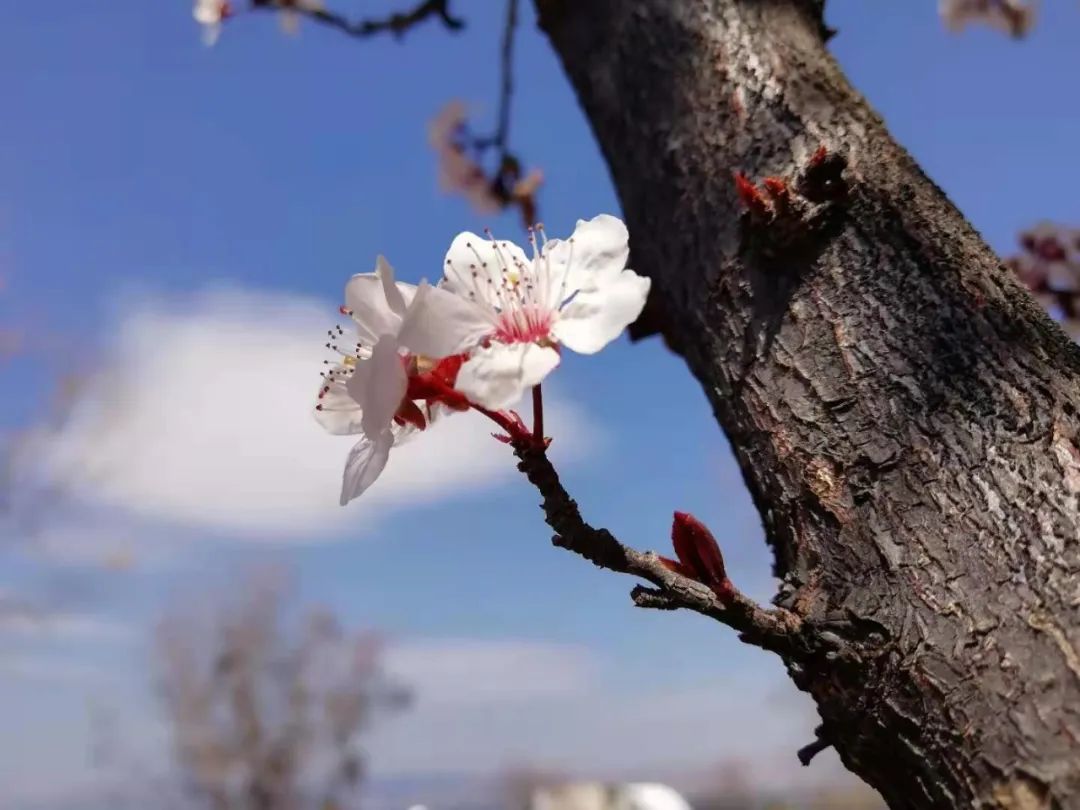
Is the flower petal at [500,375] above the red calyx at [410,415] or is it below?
below

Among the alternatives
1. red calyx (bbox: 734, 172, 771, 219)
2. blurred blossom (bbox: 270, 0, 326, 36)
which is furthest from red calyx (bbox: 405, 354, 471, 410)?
blurred blossom (bbox: 270, 0, 326, 36)

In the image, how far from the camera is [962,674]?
1.66 ft

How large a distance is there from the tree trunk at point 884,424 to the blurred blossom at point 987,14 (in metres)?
1.32

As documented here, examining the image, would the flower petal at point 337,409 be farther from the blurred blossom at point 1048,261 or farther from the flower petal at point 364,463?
the blurred blossom at point 1048,261

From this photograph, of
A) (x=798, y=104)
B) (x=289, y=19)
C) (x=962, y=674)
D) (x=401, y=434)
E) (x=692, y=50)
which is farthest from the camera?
(x=289, y=19)

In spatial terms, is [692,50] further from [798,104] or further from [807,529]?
[807,529]

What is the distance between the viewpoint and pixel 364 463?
1.93 feet

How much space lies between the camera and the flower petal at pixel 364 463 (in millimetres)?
573

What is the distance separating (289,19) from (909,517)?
2020 millimetres

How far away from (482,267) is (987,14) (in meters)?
1.83

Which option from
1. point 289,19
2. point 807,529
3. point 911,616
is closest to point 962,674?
point 911,616

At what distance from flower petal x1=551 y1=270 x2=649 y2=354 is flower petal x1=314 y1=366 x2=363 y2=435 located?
0.54 ft

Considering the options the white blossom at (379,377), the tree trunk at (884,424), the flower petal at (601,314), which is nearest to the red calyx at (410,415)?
the white blossom at (379,377)

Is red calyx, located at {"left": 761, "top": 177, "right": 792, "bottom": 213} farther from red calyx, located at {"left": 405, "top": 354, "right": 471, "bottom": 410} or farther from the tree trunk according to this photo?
red calyx, located at {"left": 405, "top": 354, "right": 471, "bottom": 410}
